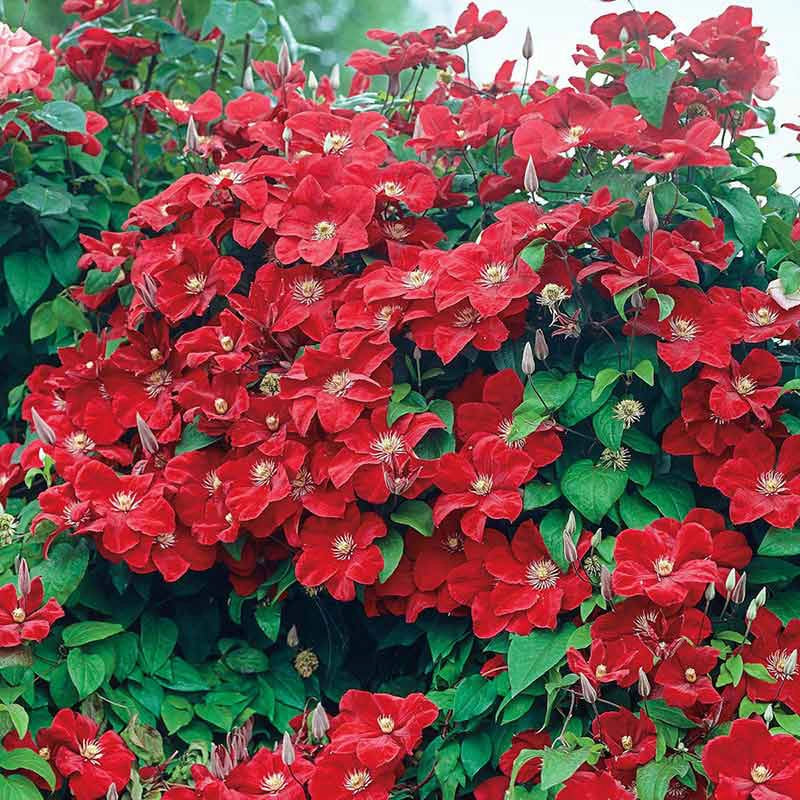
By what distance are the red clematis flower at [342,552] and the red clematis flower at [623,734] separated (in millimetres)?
377

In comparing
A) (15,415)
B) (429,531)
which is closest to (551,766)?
(429,531)

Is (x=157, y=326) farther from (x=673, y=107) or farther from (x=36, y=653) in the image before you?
(x=673, y=107)

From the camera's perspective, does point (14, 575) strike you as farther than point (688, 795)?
Yes

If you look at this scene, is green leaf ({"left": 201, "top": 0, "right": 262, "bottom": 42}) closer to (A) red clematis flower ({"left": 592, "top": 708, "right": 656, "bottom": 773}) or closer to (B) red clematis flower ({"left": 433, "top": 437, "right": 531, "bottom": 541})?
(B) red clematis flower ({"left": 433, "top": 437, "right": 531, "bottom": 541})

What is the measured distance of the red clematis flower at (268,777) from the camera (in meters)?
1.58

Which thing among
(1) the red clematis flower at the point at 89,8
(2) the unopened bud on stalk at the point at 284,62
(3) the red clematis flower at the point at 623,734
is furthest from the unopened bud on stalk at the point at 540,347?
(1) the red clematis flower at the point at 89,8

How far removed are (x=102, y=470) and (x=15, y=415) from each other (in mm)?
696

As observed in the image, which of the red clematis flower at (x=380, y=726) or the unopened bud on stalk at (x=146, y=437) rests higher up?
the unopened bud on stalk at (x=146, y=437)

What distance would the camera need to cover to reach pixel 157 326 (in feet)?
6.33

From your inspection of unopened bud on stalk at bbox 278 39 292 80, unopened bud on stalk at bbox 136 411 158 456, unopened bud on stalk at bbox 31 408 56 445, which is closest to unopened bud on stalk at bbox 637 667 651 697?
unopened bud on stalk at bbox 136 411 158 456

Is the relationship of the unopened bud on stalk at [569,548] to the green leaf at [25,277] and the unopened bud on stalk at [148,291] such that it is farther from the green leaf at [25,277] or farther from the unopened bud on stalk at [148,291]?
the green leaf at [25,277]

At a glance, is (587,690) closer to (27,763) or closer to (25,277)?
(27,763)

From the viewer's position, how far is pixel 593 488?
160cm

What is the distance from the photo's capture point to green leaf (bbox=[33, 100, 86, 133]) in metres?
2.13
